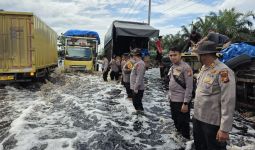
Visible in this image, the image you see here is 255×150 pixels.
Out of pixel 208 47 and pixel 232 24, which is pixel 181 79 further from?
pixel 232 24

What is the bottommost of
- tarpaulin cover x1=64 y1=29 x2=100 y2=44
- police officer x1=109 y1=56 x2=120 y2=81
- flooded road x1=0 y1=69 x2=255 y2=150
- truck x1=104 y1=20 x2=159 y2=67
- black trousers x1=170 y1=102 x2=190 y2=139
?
flooded road x1=0 y1=69 x2=255 y2=150

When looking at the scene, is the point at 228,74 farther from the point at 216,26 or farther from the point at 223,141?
the point at 216,26

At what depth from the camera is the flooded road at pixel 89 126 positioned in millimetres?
6273

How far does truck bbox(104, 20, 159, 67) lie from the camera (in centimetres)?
1802

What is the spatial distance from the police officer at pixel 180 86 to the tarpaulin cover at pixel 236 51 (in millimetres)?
3998

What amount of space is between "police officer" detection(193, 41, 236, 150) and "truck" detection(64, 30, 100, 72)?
20.4 m

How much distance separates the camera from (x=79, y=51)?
24.8 metres

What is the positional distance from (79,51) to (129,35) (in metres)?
7.85

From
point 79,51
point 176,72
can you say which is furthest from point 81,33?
point 176,72

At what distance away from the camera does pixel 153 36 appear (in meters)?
18.2

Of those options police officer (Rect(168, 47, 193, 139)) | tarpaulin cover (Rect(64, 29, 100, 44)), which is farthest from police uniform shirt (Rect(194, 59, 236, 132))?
tarpaulin cover (Rect(64, 29, 100, 44))

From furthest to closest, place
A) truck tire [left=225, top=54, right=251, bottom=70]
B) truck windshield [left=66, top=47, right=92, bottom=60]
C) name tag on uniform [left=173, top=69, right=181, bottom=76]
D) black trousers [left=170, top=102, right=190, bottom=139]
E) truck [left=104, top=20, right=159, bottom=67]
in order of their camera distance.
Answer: truck windshield [left=66, top=47, right=92, bottom=60] < truck [left=104, top=20, right=159, bottom=67] < truck tire [left=225, top=54, right=251, bottom=70] < black trousers [left=170, top=102, right=190, bottom=139] < name tag on uniform [left=173, top=69, right=181, bottom=76]

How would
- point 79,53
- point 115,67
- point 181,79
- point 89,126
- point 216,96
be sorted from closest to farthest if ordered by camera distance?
point 216,96, point 181,79, point 89,126, point 115,67, point 79,53

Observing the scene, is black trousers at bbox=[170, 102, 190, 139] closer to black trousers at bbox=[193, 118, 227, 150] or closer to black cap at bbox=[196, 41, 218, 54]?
black trousers at bbox=[193, 118, 227, 150]
